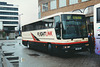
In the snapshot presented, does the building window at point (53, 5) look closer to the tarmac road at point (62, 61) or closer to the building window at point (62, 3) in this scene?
the building window at point (62, 3)

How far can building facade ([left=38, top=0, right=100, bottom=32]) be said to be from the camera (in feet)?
65.9

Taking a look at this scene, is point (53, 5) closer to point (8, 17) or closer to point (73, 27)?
point (73, 27)

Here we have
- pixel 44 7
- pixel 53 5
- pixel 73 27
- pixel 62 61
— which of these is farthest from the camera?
pixel 44 7

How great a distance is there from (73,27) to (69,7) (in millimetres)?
15330

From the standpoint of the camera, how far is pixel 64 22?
10.4m

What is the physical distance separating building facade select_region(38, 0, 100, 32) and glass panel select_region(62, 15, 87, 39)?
170 inches

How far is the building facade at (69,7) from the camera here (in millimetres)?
20097

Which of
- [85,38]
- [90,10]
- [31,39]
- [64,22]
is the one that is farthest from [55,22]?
[90,10]

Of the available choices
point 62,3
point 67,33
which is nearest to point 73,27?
point 67,33

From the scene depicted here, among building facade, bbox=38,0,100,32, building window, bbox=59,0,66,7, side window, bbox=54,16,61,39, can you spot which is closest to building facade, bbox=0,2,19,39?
building facade, bbox=38,0,100,32

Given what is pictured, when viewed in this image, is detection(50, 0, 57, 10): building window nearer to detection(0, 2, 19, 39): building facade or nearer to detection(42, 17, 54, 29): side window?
detection(42, 17, 54, 29): side window

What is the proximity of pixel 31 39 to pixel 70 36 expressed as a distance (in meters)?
6.99

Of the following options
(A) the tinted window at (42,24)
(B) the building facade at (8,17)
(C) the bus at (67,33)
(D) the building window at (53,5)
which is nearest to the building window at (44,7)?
(D) the building window at (53,5)

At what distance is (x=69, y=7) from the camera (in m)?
25.1
